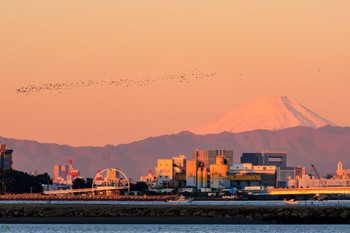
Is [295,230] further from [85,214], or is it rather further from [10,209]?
[10,209]

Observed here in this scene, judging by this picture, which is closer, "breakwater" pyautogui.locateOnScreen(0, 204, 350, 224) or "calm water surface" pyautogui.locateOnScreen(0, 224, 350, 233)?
"calm water surface" pyautogui.locateOnScreen(0, 224, 350, 233)

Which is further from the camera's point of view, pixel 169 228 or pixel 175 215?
pixel 175 215

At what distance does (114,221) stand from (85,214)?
14.1 metres

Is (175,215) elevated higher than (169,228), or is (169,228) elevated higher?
(175,215)

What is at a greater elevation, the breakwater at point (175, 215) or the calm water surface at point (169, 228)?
the breakwater at point (175, 215)

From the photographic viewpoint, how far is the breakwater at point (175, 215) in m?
159

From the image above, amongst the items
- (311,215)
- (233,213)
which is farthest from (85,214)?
(311,215)

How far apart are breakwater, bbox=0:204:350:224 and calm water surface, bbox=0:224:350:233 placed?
7128 millimetres

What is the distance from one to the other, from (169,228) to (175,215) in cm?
2727

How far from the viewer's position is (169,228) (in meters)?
143

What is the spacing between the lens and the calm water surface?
138000 millimetres

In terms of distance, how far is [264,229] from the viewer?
143375 millimetres

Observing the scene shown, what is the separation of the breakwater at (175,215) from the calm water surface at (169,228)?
23.4 ft

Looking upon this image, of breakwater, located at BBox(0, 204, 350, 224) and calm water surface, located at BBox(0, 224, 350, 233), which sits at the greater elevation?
breakwater, located at BBox(0, 204, 350, 224)
